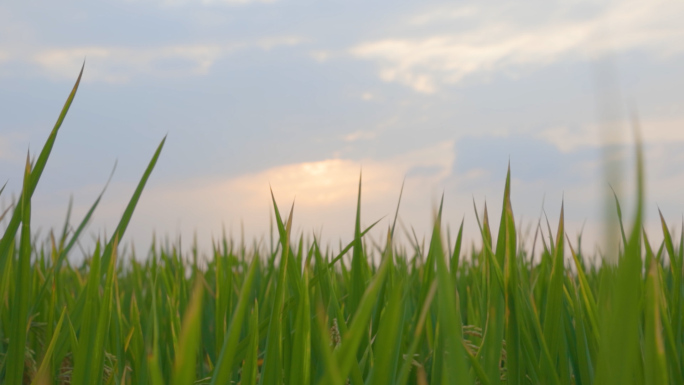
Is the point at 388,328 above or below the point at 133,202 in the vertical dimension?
below

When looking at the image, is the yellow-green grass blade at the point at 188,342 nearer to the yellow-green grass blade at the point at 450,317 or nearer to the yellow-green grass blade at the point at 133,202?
the yellow-green grass blade at the point at 450,317

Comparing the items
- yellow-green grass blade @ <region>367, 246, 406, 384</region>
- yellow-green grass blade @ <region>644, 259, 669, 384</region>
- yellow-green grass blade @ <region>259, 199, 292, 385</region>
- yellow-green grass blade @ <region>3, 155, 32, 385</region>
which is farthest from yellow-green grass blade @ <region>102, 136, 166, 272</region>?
yellow-green grass blade @ <region>644, 259, 669, 384</region>

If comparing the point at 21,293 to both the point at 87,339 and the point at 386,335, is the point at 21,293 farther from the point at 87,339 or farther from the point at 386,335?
the point at 386,335

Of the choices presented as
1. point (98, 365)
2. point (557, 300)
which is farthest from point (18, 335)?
point (557, 300)

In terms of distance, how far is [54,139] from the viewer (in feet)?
2.94

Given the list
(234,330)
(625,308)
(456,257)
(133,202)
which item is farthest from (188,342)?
(456,257)

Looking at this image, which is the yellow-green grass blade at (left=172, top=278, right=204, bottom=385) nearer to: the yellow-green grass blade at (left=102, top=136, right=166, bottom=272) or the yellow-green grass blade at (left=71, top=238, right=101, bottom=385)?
the yellow-green grass blade at (left=71, top=238, right=101, bottom=385)

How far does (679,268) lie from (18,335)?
3.97 ft

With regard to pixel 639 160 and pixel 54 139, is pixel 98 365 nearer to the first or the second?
pixel 54 139

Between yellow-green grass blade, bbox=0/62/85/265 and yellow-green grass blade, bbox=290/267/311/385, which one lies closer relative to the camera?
yellow-green grass blade, bbox=290/267/311/385

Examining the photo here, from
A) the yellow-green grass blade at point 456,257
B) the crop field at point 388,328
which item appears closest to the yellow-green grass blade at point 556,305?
the crop field at point 388,328

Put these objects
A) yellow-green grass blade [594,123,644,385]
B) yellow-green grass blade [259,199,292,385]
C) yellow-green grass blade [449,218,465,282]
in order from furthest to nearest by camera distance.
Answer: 1. yellow-green grass blade [449,218,465,282]
2. yellow-green grass blade [259,199,292,385]
3. yellow-green grass blade [594,123,644,385]

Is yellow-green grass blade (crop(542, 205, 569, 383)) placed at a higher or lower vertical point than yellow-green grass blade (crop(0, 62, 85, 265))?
lower

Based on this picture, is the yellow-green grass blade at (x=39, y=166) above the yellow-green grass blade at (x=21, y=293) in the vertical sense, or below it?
above
